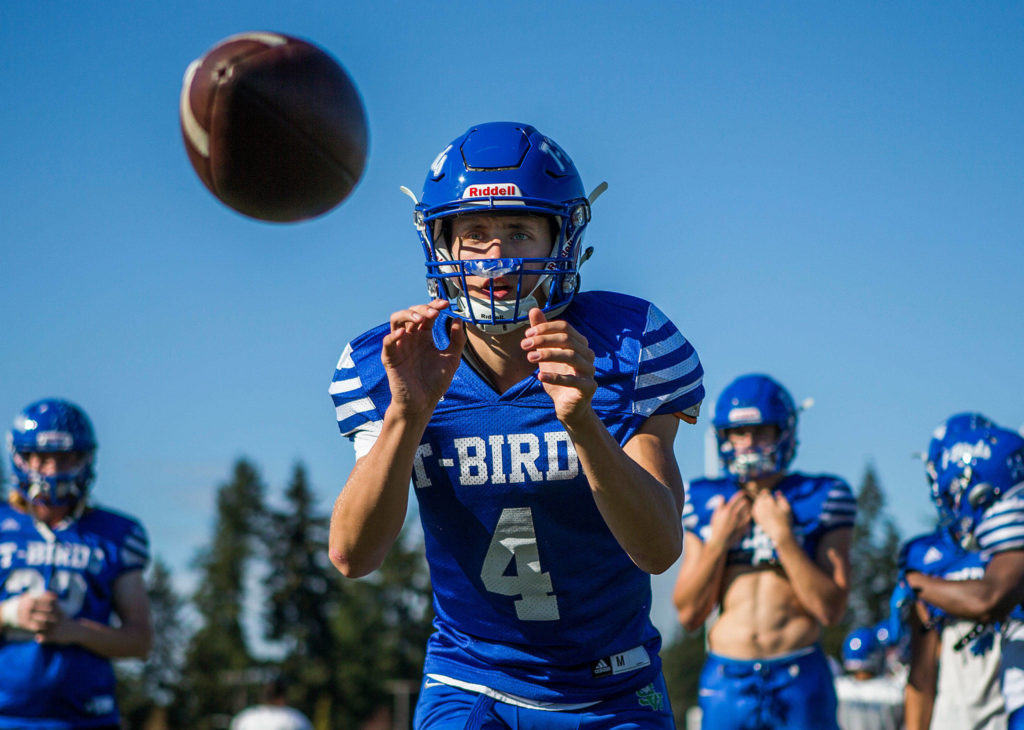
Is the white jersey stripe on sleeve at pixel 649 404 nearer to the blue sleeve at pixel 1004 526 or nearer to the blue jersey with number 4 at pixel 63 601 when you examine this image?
the blue sleeve at pixel 1004 526

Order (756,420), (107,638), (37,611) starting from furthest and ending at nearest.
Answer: (756,420), (107,638), (37,611)

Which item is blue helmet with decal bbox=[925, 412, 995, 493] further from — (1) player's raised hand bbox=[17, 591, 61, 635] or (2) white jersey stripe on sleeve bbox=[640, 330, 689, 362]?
(1) player's raised hand bbox=[17, 591, 61, 635]

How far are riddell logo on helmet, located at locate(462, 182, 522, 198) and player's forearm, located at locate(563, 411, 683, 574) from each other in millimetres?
726

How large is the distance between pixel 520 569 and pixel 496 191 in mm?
1039

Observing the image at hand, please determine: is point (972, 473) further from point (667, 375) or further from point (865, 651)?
point (667, 375)

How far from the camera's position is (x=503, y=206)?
3.47m

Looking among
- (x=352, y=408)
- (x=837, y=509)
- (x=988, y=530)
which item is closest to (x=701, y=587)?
(x=837, y=509)

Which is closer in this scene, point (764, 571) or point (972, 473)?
point (972, 473)

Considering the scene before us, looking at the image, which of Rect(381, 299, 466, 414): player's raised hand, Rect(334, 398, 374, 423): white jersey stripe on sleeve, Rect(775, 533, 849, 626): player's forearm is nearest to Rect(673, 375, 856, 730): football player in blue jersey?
Rect(775, 533, 849, 626): player's forearm

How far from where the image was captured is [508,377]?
11.8 feet

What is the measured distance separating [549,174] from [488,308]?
48cm

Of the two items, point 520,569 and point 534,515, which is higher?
point 534,515

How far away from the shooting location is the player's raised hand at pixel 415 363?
3205 millimetres

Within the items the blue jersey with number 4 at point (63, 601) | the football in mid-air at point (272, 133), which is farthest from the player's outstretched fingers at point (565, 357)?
the blue jersey with number 4 at point (63, 601)
